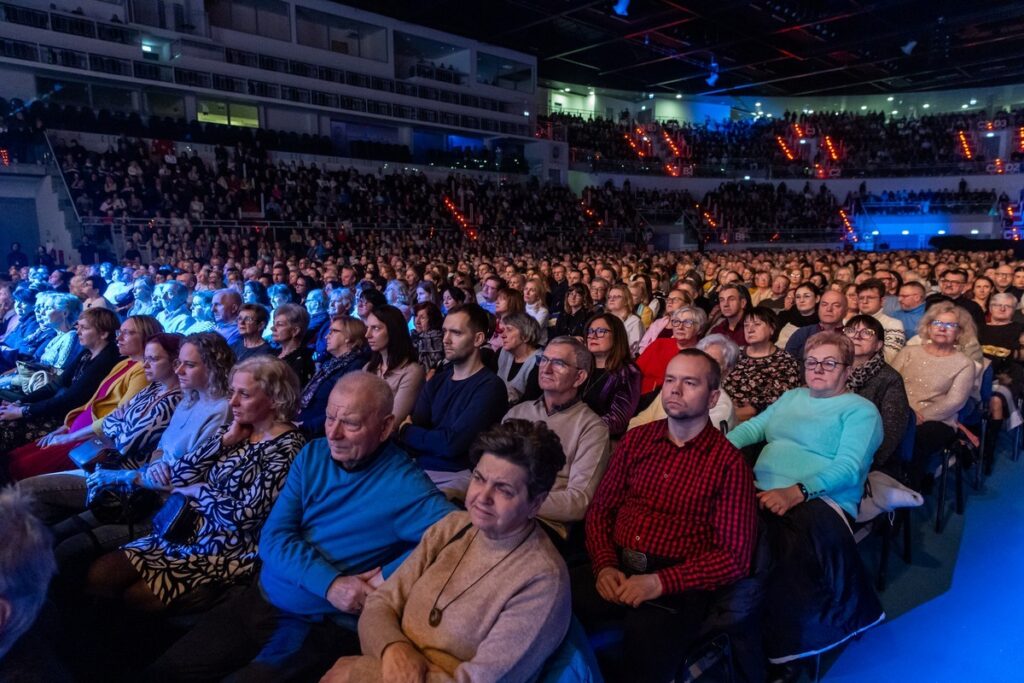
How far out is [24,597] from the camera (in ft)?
4.13

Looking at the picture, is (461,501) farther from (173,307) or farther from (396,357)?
(173,307)

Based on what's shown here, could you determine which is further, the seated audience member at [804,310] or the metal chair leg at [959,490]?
the seated audience member at [804,310]

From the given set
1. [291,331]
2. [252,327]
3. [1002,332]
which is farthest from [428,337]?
[1002,332]

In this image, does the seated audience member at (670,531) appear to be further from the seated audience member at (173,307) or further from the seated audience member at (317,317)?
the seated audience member at (173,307)

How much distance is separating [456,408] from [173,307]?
3816 millimetres

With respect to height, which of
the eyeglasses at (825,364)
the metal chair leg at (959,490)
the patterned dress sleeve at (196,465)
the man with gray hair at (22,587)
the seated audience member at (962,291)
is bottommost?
the metal chair leg at (959,490)

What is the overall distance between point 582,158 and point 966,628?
24.7 m

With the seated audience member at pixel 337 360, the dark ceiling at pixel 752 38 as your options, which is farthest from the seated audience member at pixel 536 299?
the dark ceiling at pixel 752 38

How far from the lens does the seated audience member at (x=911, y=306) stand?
16.4 ft

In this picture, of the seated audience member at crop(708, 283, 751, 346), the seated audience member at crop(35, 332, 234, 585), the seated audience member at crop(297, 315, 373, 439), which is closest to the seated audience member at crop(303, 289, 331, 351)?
the seated audience member at crop(297, 315, 373, 439)

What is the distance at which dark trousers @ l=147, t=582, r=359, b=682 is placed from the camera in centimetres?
180

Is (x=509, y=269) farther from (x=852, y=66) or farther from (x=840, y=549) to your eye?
(x=852, y=66)

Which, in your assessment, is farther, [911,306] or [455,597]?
[911,306]

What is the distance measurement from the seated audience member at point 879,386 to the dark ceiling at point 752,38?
57.1 feet
